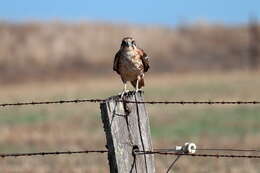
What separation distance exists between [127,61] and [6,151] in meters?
9.14

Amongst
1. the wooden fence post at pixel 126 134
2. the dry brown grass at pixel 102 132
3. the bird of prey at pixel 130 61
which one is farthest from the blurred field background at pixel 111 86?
the wooden fence post at pixel 126 134

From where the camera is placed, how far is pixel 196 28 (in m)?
62.2

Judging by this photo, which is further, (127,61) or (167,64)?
(167,64)

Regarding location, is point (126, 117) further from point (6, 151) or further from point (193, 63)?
point (193, 63)

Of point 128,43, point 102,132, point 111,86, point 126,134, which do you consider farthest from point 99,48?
point 126,134

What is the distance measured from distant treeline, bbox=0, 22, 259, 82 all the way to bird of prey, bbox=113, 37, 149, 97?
4111 centimetres

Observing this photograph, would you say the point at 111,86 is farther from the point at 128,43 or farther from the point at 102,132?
the point at 128,43

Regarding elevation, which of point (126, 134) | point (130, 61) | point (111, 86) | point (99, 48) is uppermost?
point (99, 48)

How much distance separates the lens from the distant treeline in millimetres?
Result: 52594

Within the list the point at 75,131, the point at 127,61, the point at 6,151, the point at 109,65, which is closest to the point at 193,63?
the point at 109,65

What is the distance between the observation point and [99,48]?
2207 inches

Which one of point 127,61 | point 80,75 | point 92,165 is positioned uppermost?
point 80,75

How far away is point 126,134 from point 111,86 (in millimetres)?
33612

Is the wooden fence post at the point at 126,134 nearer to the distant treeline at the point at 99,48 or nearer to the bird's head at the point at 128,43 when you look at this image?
the bird's head at the point at 128,43
